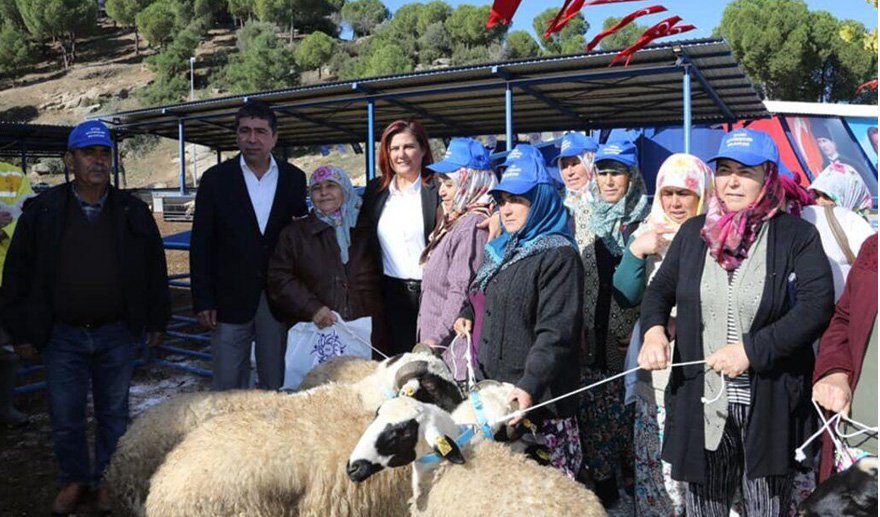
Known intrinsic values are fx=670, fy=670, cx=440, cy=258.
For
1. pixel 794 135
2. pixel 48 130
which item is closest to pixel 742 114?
pixel 794 135

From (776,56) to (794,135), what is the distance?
1114 inches

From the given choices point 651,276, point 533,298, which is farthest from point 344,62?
point 533,298

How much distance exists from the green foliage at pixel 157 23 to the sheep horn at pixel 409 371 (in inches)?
3039

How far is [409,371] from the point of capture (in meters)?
2.38

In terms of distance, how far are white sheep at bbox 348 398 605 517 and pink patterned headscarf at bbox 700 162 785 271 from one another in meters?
1.00

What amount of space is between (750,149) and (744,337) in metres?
0.66

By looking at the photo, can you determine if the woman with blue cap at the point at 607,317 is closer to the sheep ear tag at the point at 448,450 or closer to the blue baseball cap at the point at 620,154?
the blue baseball cap at the point at 620,154

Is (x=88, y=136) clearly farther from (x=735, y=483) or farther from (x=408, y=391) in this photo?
(x=735, y=483)

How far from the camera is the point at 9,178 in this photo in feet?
15.0

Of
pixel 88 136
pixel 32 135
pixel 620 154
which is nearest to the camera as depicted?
pixel 88 136

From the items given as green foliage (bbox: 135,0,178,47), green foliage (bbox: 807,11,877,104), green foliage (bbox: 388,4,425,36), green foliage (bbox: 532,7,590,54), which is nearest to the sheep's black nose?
green foliage (bbox: 807,11,877,104)

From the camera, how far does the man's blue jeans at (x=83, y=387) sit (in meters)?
3.31

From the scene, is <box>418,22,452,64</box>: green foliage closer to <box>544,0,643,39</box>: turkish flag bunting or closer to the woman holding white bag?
the woman holding white bag

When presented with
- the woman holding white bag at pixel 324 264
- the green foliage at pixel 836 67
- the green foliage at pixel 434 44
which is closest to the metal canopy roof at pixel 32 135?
the woman holding white bag at pixel 324 264
